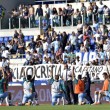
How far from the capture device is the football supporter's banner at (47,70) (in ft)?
136

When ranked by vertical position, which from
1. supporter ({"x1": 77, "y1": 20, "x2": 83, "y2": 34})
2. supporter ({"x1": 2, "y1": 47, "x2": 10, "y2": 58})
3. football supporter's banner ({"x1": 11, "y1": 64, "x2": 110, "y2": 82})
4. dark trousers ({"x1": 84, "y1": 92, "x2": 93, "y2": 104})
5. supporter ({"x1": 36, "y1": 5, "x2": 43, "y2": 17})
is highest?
supporter ({"x1": 36, "y1": 5, "x2": 43, "y2": 17})

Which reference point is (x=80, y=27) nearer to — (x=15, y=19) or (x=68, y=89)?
(x=15, y=19)

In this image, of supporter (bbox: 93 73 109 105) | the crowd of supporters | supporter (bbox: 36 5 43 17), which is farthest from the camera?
supporter (bbox: 36 5 43 17)

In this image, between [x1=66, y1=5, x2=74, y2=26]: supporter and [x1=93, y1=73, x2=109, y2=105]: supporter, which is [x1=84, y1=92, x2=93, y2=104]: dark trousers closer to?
[x1=93, y1=73, x2=109, y2=105]: supporter

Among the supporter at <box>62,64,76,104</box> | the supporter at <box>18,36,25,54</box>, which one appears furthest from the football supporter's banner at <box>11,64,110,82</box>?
the supporter at <box>18,36,25,54</box>

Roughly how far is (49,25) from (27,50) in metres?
3.05

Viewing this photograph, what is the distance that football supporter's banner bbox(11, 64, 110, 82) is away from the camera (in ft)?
136

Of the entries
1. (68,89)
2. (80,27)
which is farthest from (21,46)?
(68,89)

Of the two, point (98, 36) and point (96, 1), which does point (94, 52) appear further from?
point (96, 1)

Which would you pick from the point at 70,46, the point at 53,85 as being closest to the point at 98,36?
the point at 70,46

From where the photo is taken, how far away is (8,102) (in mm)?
38562

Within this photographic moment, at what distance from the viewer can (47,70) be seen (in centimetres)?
4294

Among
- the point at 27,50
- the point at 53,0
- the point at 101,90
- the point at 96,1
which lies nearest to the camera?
the point at 101,90

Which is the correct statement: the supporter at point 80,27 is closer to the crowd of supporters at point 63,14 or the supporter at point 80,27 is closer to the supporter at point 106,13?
the crowd of supporters at point 63,14
